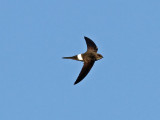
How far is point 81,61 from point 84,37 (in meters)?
1.07

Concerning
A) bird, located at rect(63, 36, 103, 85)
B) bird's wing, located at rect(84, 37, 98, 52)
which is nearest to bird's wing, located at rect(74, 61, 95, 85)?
bird, located at rect(63, 36, 103, 85)

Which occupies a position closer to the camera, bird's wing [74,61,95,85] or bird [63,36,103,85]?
bird's wing [74,61,95,85]

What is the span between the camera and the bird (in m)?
19.6

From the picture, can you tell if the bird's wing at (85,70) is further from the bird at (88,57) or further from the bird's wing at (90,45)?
the bird's wing at (90,45)

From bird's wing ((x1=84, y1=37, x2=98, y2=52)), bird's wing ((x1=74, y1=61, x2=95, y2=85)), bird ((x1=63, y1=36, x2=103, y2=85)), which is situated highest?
bird's wing ((x1=84, y1=37, x2=98, y2=52))

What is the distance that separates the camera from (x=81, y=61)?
20297 millimetres

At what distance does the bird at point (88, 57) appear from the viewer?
64.3ft

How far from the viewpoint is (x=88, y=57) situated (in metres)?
20.2

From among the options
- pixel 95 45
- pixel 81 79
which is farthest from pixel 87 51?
pixel 81 79

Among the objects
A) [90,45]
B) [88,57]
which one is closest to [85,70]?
[88,57]

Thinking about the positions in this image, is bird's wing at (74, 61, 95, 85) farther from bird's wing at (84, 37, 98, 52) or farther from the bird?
bird's wing at (84, 37, 98, 52)

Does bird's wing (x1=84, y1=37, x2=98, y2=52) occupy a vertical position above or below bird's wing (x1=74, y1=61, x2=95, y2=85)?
above

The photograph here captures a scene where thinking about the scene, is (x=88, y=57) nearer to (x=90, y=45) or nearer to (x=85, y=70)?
(x=90, y=45)

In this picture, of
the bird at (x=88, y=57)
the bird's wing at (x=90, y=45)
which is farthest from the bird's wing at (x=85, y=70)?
the bird's wing at (x=90, y=45)
